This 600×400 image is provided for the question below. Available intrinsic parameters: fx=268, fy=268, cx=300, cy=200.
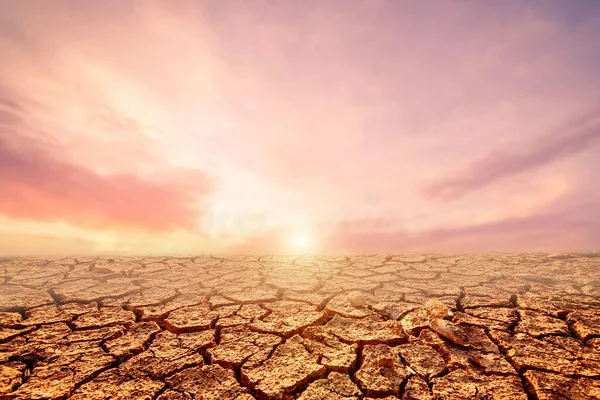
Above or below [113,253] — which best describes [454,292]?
below

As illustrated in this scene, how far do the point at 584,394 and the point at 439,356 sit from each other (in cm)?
61

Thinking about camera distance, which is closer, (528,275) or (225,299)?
(225,299)

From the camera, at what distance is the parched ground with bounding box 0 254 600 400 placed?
136 cm

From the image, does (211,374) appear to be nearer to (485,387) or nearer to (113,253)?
(485,387)

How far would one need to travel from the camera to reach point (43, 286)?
115 inches

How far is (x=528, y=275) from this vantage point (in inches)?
129

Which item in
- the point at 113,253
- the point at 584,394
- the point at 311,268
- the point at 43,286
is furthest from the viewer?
the point at 113,253

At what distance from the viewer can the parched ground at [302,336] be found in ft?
4.47

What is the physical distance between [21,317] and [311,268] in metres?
2.95

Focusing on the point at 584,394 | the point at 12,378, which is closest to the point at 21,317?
the point at 12,378

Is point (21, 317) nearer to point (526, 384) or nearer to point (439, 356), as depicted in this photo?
point (439, 356)

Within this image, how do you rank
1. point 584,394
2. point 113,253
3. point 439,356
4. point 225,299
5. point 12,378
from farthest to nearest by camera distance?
point 113,253 < point 225,299 < point 439,356 < point 12,378 < point 584,394

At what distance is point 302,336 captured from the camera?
1851 millimetres

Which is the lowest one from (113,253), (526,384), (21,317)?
(526,384)
